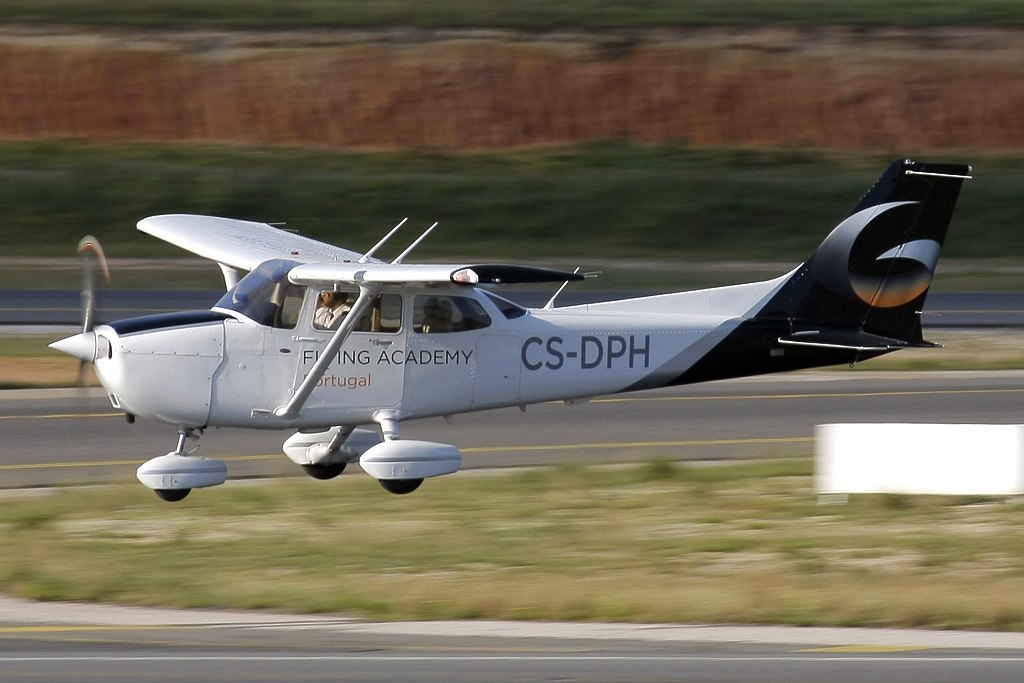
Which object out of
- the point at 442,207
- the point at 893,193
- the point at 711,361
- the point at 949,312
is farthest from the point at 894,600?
the point at 442,207

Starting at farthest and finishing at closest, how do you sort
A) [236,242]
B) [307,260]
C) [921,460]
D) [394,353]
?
[236,242], [307,260], [394,353], [921,460]

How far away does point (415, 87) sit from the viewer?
4934 centimetres

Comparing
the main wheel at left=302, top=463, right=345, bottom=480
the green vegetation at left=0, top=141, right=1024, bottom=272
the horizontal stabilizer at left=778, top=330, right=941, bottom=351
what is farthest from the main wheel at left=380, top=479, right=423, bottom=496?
the green vegetation at left=0, top=141, right=1024, bottom=272

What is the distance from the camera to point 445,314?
45.2 ft

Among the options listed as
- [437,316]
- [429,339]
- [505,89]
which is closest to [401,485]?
[429,339]

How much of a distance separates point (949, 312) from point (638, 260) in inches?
403

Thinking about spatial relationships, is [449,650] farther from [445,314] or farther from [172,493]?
[445,314]

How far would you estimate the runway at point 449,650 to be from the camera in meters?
7.88

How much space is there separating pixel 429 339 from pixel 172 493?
271 cm

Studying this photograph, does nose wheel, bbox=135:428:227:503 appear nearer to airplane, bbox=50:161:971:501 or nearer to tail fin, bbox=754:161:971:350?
airplane, bbox=50:161:971:501

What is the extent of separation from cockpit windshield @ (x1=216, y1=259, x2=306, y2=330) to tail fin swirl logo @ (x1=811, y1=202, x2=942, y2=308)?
518 centimetres

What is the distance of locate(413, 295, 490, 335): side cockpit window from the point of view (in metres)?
13.7

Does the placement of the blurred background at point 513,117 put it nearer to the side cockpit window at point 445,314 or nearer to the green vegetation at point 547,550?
the side cockpit window at point 445,314

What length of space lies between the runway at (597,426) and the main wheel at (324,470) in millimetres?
833
